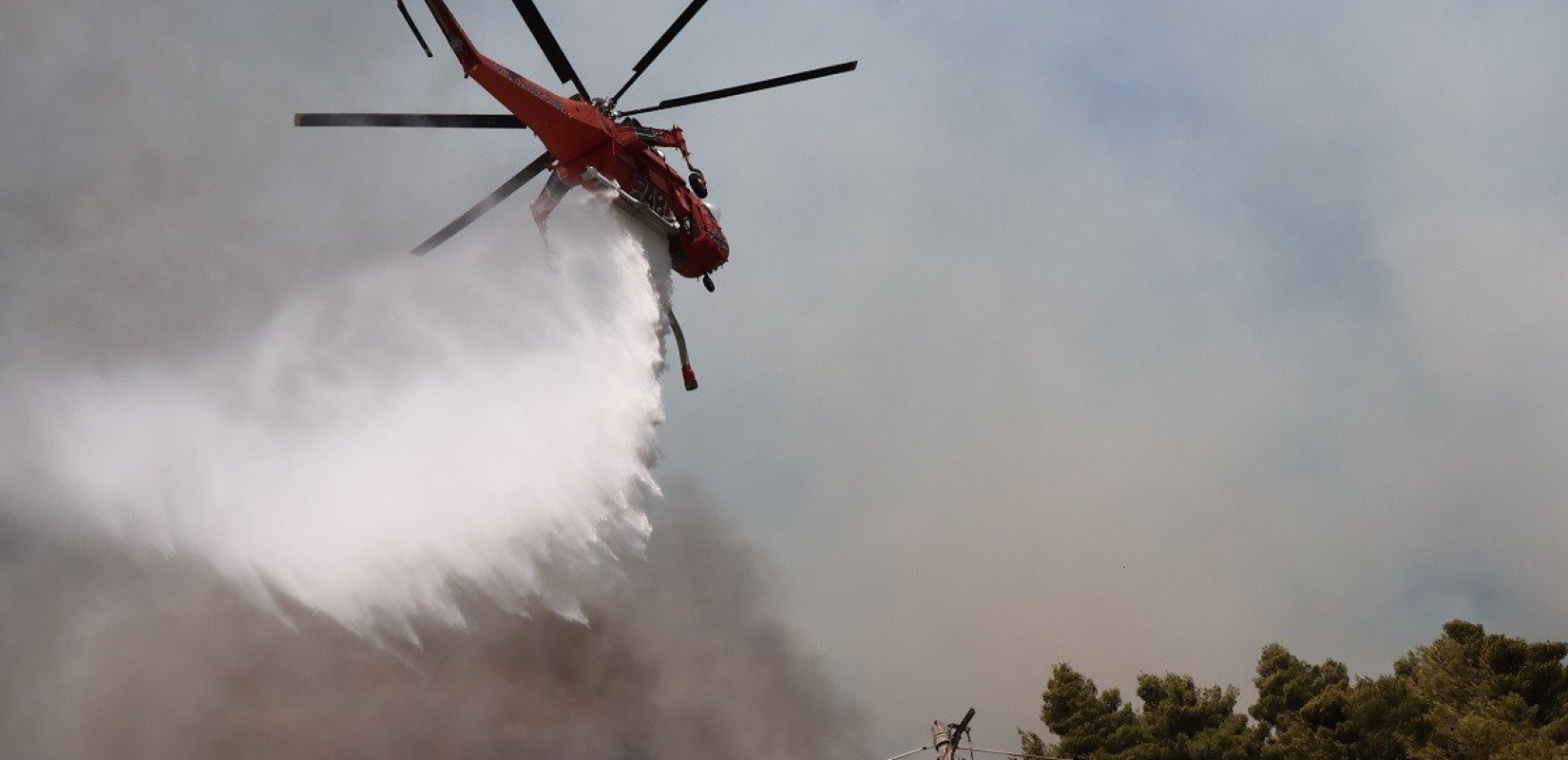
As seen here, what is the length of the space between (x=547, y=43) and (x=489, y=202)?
633 centimetres

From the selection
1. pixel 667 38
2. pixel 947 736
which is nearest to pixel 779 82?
pixel 667 38

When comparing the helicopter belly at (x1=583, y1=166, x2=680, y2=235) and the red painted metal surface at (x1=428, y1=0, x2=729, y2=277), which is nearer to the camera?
the red painted metal surface at (x1=428, y1=0, x2=729, y2=277)

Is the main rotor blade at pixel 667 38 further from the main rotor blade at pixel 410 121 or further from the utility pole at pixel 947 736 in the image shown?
the utility pole at pixel 947 736

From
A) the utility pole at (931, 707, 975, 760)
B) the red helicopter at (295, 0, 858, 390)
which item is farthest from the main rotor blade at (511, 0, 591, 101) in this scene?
the utility pole at (931, 707, 975, 760)

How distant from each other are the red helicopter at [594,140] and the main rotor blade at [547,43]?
0.02m

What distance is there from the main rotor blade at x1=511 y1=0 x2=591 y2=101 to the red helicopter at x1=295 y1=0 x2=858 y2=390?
0.02 meters

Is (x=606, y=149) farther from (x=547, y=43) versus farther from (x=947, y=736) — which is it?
(x=947, y=736)

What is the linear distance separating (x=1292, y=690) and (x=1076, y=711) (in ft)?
22.4

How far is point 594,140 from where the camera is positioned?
31047 mm

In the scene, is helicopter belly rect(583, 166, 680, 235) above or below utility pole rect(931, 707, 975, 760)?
above

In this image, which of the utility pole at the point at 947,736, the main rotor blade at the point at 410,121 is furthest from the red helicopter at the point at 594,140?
the utility pole at the point at 947,736

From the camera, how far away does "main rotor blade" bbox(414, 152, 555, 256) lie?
32.8 meters

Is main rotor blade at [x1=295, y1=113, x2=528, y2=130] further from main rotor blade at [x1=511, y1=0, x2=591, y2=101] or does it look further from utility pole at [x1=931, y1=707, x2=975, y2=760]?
utility pole at [x1=931, y1=707, x2=975, y2=760]

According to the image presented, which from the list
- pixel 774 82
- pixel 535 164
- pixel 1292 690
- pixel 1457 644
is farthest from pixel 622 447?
pixel 1457 644
